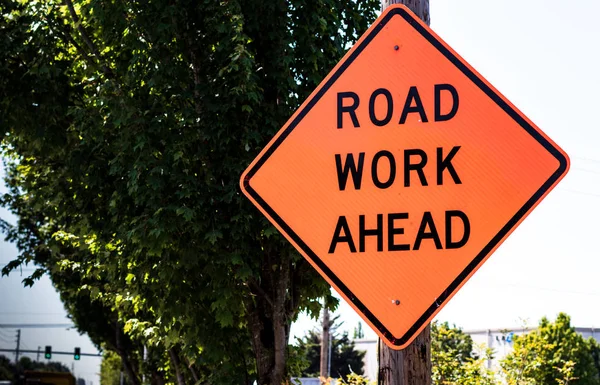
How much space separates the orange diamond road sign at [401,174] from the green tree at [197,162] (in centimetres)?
726

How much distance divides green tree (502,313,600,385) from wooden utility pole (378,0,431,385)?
9.31m

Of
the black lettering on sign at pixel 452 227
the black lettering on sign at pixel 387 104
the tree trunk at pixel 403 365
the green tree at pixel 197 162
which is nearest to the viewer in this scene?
the black lettering on sign at pixel 452 227

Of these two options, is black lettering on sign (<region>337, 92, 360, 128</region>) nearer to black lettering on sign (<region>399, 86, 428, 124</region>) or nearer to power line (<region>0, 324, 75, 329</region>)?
black lettering on sign (<region>399, 86, 428, 124</region>)

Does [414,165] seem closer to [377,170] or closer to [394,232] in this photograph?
[377,170]

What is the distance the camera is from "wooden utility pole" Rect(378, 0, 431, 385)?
12.1 ft

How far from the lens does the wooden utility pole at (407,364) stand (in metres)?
3.68

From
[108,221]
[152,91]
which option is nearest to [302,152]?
[152,91]

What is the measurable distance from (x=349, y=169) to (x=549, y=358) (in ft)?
128

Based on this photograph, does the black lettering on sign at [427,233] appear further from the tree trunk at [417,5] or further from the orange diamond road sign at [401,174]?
the tree trunk at [417,5]

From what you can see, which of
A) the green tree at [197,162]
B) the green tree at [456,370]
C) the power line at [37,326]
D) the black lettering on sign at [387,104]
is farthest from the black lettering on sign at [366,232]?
the power line at [37,326]

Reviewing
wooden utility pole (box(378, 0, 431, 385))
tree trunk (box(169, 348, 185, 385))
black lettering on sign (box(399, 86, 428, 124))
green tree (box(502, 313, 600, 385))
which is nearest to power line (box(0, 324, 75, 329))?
tree trunk (box(169, 348, 185, 385))

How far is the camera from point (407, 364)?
3699 millimetres

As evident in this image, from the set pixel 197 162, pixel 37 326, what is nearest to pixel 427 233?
pixel 197 162

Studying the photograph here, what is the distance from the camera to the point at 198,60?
12336 millimetres
